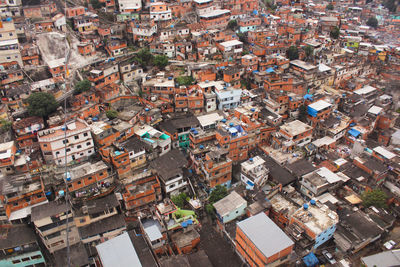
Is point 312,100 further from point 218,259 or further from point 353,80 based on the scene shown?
point 218,259

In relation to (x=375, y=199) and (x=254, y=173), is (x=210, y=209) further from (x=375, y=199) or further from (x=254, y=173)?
(x=375, y=199)

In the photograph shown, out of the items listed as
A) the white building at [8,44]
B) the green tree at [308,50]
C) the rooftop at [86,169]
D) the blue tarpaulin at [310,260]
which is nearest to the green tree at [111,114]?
the rooftop at [86,169]

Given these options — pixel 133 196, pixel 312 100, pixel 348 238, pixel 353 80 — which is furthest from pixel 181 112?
pixel 353 80

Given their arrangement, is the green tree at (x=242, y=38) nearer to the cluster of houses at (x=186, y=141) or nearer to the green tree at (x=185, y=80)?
the cluster of houses at (x=186, y=141)

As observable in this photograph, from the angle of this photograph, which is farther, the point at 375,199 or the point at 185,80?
the point at 185,80

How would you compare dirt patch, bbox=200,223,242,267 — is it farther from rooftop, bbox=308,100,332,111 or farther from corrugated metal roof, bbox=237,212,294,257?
rooftop, bbox=308,100,332,111

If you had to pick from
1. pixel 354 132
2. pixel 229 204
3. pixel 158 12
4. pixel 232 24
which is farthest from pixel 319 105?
pixel 158 12

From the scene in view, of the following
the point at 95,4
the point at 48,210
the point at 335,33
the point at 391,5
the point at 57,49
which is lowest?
→ the point at 48,210
